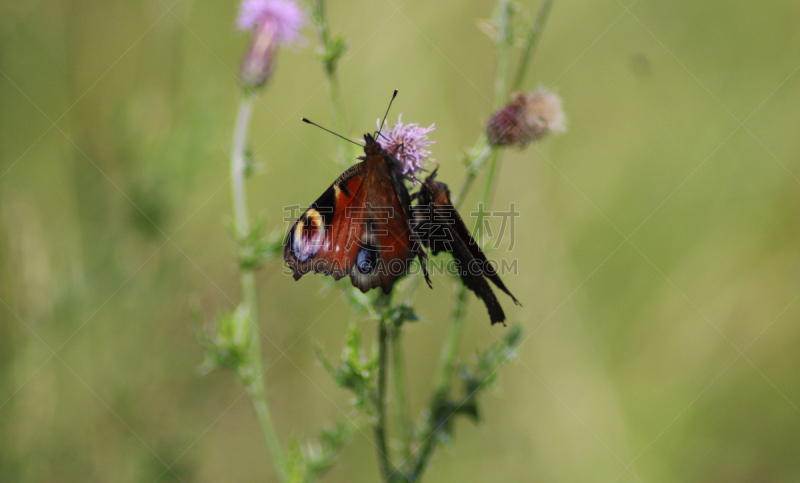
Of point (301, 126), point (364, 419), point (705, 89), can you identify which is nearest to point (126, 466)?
point (364, 419)

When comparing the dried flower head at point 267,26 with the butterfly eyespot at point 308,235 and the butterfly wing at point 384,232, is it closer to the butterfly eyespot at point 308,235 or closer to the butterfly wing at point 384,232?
the butterfly eyespot at point 308,235

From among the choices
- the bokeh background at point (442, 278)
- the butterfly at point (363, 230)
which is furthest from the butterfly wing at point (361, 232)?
the bokeh background at point (442, 278)

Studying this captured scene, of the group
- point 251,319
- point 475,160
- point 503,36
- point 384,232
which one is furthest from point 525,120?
point 251,319

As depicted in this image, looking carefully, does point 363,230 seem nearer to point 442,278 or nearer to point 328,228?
point 328,228

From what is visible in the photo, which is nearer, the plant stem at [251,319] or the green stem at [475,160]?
the green stem at [475,160]

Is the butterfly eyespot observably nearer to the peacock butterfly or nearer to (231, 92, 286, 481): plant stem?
the peacock butterfly

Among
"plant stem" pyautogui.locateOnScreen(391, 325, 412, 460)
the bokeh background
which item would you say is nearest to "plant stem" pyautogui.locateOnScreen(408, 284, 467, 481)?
"plant stem" pyautogui.locateOnScreen(391, 325, 412, 460)

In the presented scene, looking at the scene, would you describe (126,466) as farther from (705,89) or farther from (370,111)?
(705,89)
